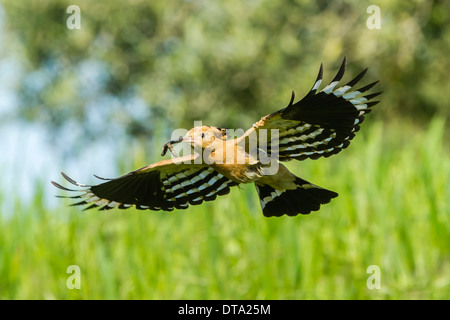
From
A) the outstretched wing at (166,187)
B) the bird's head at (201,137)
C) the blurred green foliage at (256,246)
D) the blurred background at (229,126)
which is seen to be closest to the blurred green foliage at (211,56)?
the blurred background at (229,126)

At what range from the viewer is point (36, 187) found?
Answer: 5.44m

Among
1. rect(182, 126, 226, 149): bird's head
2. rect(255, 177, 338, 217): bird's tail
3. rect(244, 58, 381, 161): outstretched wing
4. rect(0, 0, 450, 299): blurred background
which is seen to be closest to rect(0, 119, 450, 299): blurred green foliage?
rect(0, 0, 450, 299): blurred background

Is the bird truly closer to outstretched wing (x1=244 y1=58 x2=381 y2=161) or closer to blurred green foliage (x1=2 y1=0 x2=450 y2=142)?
outstretched wing (x1=244 y1=58 x2=381 y2=161)

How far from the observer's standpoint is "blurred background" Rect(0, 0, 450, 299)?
5043mm

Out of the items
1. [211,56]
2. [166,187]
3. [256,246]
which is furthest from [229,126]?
[166,187]

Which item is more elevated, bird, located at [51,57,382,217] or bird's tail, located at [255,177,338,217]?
bird, located at [51,57,382,217]

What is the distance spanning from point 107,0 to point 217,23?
229 cm

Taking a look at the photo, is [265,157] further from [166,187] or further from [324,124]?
[166,187]

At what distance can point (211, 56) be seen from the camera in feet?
24.7

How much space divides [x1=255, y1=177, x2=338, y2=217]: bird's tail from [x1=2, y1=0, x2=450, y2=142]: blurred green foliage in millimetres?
4736

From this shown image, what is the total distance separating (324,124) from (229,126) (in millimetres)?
5435
